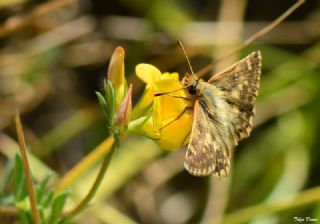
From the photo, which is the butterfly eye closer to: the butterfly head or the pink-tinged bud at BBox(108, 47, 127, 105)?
the butterfly head

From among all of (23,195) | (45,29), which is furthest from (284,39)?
(23,195)

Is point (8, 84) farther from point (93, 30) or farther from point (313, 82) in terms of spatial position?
point (313, 82)

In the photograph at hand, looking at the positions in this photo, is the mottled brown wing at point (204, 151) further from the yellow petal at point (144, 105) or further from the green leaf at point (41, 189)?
the green leaf at point (41, 189)

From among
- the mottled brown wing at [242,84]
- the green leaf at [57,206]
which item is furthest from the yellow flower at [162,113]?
the green leaf at [57,206]

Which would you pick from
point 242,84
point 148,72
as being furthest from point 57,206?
point 242,84

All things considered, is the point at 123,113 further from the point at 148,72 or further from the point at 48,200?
the point at 48,200

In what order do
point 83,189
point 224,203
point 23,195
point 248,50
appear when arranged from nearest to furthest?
point 23,195
point 83,189
point 224,203
point 248,50

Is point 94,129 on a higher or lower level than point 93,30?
lower
